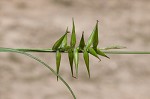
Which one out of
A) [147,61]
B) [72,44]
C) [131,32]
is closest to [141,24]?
[131,32]

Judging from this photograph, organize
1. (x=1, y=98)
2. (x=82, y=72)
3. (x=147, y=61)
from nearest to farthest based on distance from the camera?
(x=1, y=98)
(x=82, y=72)
(x=147, y=61)

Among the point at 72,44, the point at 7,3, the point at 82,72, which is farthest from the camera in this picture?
the point at 7,3

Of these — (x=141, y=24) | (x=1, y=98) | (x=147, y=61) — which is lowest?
(x=1, y=98)

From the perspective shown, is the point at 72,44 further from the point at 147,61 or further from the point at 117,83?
the point at 147,61

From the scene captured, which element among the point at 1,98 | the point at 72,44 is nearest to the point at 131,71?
the point at 1,98

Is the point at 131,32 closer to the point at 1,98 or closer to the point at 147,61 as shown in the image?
the point at 147,61

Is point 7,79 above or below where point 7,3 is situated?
below

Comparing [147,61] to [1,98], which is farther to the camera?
[147,61]
